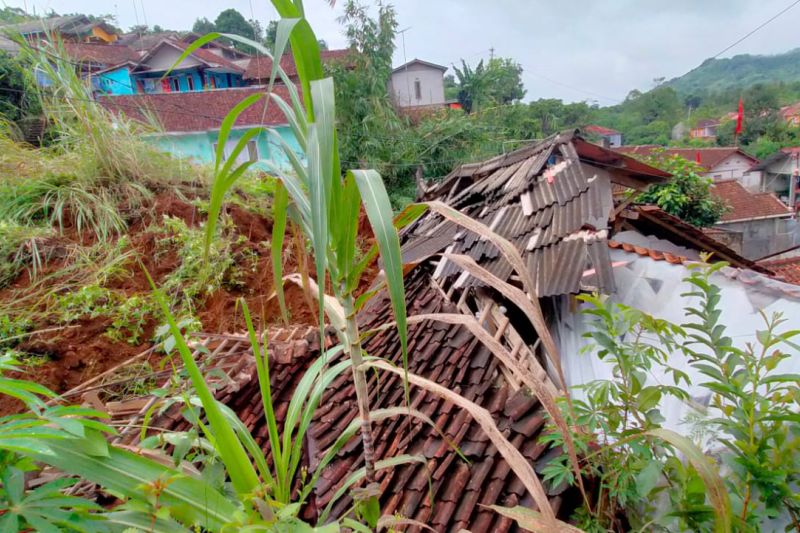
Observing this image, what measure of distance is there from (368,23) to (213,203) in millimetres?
13374

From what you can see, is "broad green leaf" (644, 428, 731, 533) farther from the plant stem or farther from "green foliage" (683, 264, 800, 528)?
the plant stem

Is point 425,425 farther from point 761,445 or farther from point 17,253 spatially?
point 17,253

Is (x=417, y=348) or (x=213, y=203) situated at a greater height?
(x=213, y=203)

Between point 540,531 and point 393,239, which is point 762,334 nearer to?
point 540,531

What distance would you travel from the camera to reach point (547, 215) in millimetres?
2455

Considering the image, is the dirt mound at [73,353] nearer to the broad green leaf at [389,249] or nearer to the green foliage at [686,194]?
the broad green leaf at [389,249]

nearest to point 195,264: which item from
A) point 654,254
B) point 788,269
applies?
point 654,254

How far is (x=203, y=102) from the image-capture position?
1478cm

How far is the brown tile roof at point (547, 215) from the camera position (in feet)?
6.21

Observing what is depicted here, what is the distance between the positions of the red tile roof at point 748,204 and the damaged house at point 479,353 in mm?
15789

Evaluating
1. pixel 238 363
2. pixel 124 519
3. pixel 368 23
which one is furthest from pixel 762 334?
pixel 368 23

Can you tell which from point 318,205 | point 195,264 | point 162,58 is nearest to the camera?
point 318,205

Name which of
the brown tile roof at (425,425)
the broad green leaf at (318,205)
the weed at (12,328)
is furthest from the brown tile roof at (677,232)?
the weed at (12,328)

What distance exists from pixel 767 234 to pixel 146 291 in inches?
751
